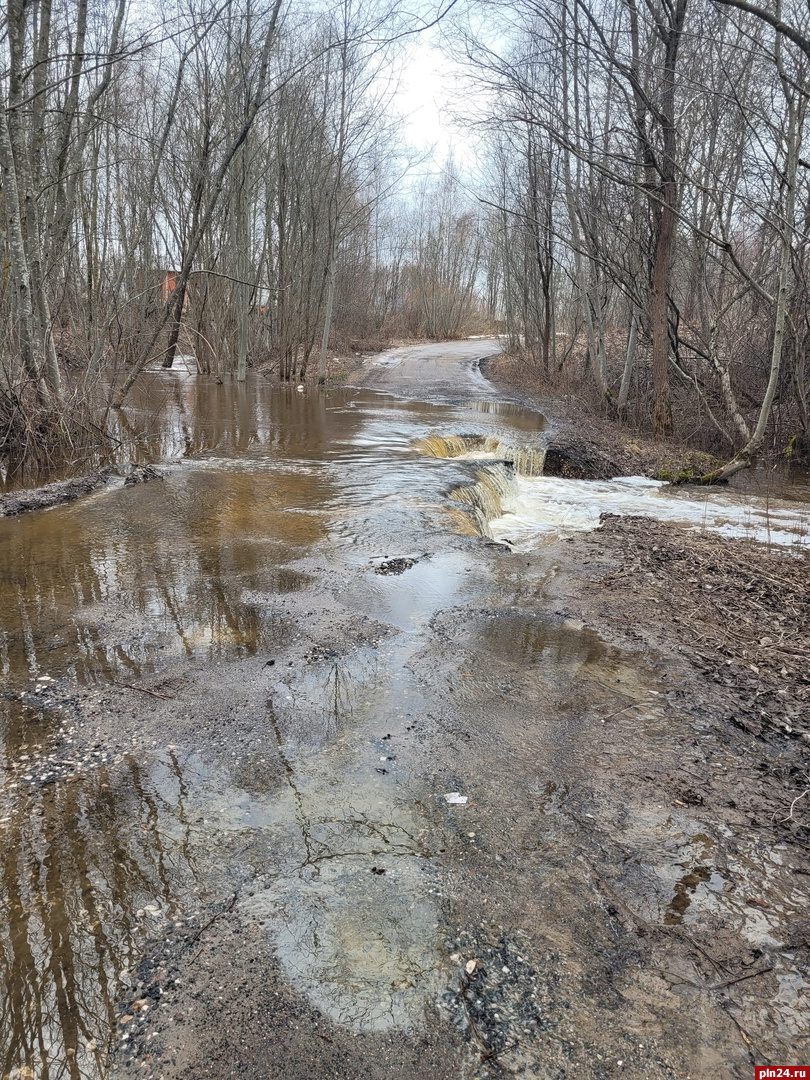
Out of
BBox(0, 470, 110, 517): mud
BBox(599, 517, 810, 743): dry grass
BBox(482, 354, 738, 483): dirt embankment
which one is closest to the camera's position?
BBox(599, 517, 810, 743): dry grass

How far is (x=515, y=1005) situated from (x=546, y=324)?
23975mm

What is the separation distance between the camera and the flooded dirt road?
2.14 metres

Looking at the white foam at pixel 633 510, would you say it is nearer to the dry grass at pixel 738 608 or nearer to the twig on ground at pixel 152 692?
the dry grass at pixel 738 608

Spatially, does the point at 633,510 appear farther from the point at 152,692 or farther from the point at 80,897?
the point at 80,897

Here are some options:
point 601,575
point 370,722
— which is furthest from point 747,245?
point 370,722

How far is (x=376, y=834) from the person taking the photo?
9.75ft

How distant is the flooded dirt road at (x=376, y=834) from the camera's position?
214cm

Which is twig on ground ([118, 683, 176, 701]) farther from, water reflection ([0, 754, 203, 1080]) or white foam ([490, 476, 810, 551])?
white foam ([490, 476, 810, 551])

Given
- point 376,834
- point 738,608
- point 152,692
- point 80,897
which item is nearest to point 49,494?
point 152,692

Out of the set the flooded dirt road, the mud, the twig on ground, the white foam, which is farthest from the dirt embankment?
the twig on ground

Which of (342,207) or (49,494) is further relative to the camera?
(342,207)

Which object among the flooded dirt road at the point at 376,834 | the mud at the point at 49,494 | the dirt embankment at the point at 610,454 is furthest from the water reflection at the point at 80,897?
the dirt embankment at the point at 610,454

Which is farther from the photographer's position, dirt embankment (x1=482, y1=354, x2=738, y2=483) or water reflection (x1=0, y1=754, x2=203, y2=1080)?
dirt embankment (x1=482, y1=354, x2=738, y2=483)

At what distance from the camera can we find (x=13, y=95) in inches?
315
